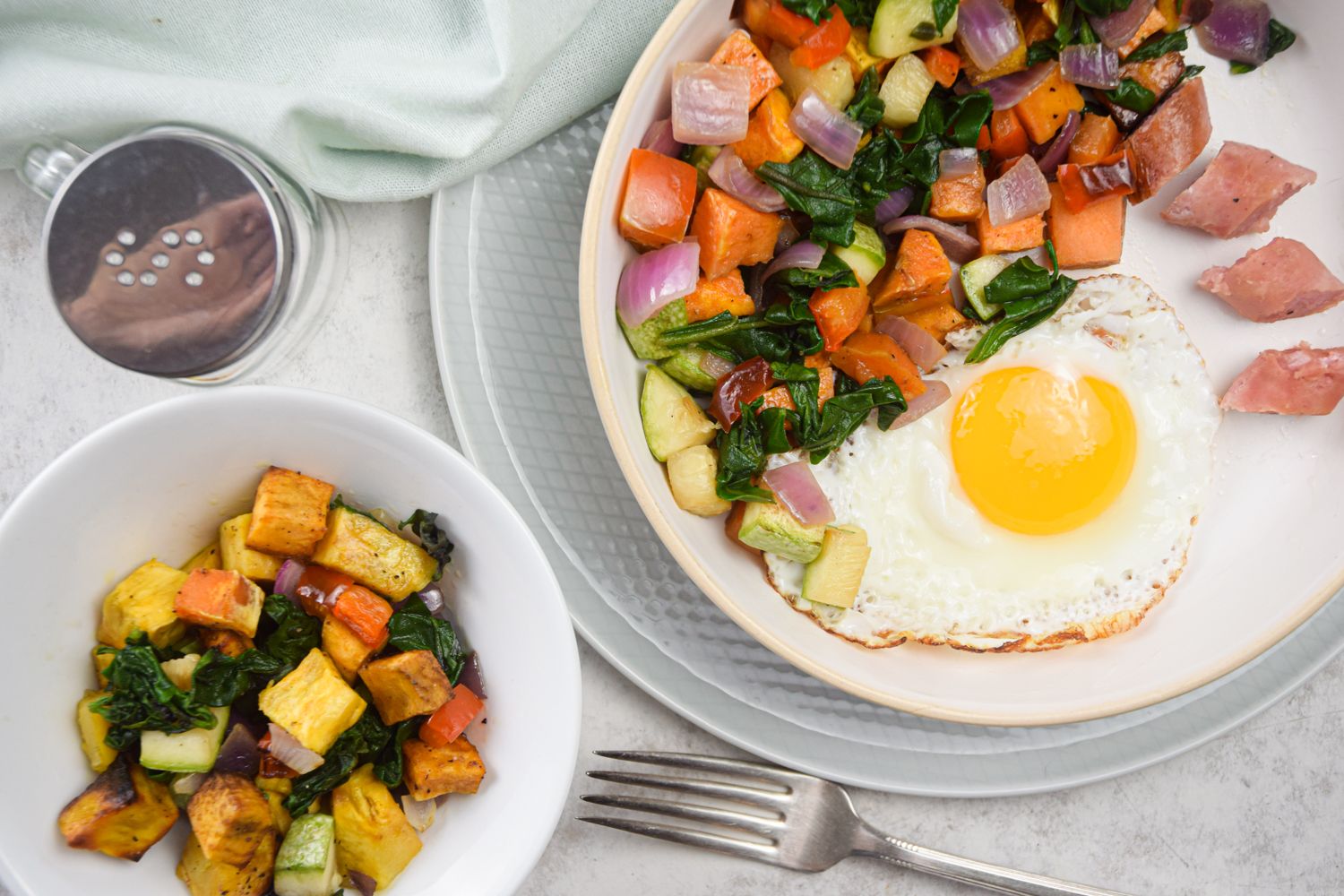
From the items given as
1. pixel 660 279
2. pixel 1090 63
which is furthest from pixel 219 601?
pixel 1090 63

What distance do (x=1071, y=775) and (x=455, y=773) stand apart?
5.31ft

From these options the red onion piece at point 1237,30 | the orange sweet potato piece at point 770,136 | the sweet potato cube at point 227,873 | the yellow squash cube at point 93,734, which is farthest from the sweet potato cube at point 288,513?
the red onion piece at point 1237,30

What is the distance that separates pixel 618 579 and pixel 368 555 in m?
0.66

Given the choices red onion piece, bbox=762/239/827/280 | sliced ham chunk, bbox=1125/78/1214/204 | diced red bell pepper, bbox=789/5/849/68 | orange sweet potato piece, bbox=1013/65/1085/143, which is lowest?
red onion piece, bbox=762/239/827/280

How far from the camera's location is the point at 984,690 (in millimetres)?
2361

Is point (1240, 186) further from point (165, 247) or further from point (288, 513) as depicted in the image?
point (165, 247)

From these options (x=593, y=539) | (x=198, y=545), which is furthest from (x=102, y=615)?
(x=593, y=539)

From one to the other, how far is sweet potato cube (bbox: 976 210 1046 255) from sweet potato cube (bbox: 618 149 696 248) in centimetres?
76

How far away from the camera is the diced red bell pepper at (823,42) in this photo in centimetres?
207

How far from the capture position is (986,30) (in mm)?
2146

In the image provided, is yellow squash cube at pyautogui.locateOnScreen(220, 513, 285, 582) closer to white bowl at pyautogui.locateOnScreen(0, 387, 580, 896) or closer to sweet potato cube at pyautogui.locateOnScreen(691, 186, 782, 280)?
white bowl at pyautogui.locateOnScreen(0, 387, 580, 896)

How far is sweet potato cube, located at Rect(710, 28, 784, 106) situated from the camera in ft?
6.83

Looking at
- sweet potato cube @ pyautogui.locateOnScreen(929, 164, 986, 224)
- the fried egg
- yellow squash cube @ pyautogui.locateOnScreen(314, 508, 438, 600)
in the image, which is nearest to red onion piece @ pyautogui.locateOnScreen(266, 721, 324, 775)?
yellow squash cube @ pyautogui.locateOnScreen(314, 508, 438, 600)

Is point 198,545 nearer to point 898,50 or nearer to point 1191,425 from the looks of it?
point 898,50
